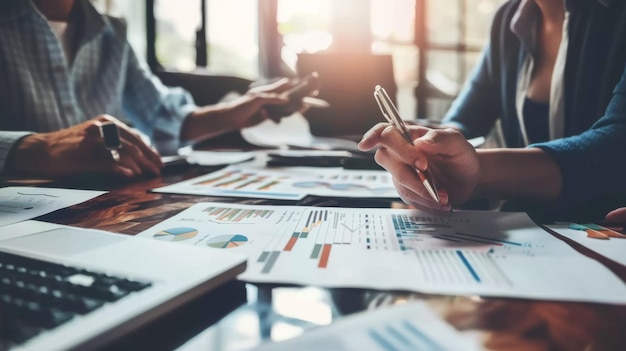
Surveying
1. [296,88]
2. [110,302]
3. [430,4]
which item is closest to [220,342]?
[110,302]

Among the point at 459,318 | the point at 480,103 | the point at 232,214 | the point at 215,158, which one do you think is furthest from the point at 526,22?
the point at 459,318

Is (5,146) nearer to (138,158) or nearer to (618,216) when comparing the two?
(138,158)

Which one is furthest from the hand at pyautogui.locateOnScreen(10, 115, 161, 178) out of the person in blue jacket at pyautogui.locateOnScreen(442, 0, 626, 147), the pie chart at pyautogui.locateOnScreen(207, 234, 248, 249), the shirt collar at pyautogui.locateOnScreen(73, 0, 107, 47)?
the person in blue jacket at pyautogui.locateOnScreen(442, 0, 626, 147)

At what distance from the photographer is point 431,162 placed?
68 centimetres

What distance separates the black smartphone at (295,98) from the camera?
127 cm

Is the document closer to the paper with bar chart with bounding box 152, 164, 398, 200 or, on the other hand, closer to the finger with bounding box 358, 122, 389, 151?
the paper with bar chart with bounding box 152, 164, 398, 200

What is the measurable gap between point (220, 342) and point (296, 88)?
41.3 inches

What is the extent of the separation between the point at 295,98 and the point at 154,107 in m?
0.49

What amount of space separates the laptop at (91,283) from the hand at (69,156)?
16.2 inches

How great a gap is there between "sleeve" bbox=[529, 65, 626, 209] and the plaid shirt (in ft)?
3.44

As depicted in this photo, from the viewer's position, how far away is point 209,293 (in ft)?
1.21

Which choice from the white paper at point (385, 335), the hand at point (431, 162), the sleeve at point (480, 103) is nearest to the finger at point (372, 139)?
the hand at point (431, 162)

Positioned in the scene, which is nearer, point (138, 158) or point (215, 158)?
point (138, 158)

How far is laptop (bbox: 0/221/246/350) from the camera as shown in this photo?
0.88 ft
